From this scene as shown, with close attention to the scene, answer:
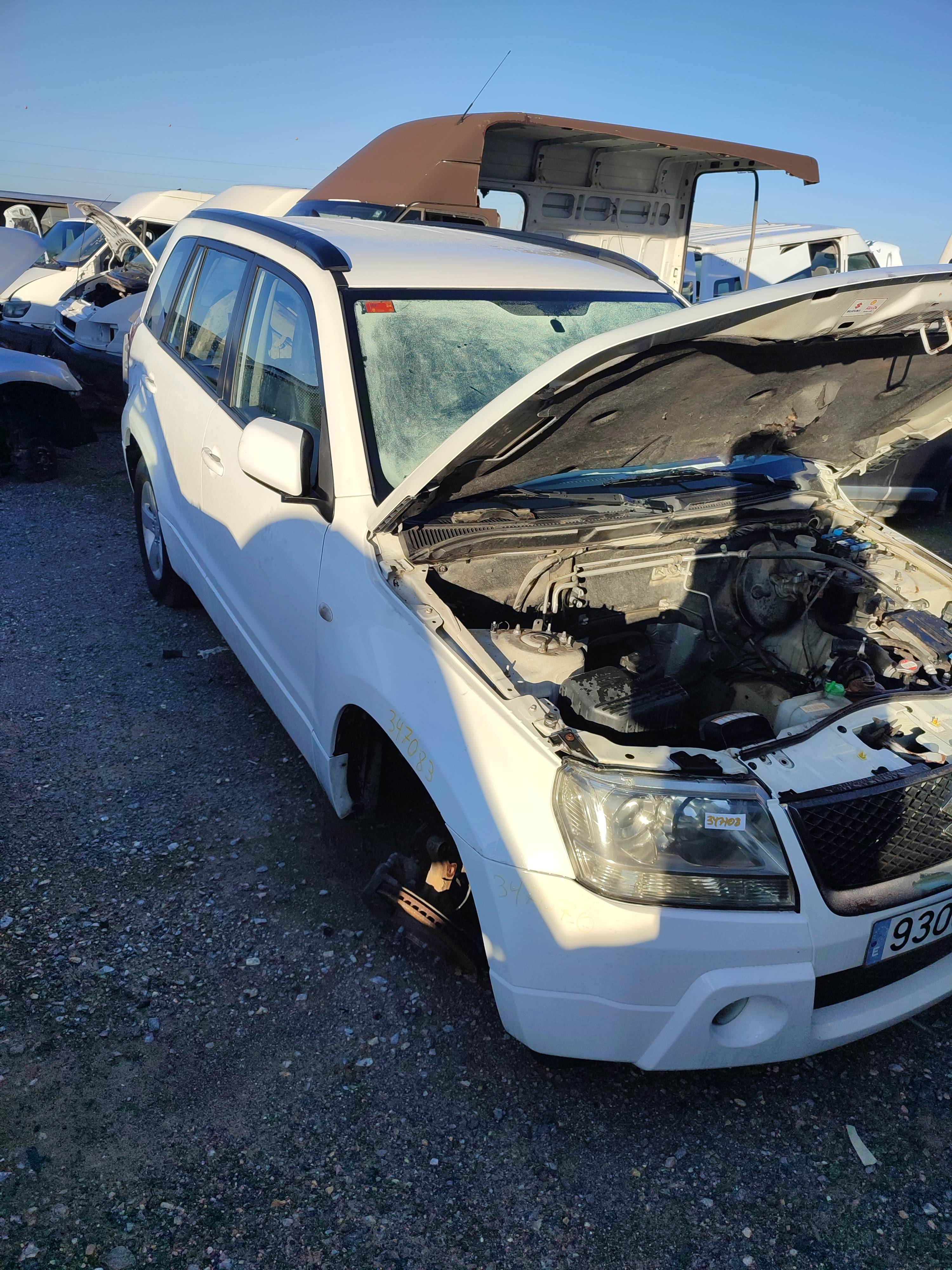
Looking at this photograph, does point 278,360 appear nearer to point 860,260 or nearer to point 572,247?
point 572,247

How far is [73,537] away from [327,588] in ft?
14.0

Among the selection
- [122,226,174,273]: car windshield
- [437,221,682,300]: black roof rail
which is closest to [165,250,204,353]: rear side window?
[437,221,682,300]: black roof rail

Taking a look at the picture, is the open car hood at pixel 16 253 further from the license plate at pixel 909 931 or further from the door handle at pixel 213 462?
the license plate at pixel 909 931

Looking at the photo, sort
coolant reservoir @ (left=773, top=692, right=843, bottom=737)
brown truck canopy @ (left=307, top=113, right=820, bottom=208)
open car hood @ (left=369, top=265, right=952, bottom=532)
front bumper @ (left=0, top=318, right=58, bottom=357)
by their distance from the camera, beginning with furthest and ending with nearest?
front bumper @ (left=0, top=318, right=58, bottom=357) → brown truck canopy @ (left=307, top=113, right=820, bottom=208) → coolant reservoir @ (left=773, top=692, right=843, bottom=737) → open car hood @ (left=369, top=265, right=952, bottom=532)

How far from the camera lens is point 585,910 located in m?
1.88

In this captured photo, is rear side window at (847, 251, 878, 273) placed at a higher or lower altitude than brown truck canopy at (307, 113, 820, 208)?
lower

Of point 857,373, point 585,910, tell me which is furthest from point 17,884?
point 857,373

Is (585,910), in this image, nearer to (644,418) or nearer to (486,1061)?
(486,1061)

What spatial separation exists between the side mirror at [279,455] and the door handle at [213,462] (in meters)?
0.78

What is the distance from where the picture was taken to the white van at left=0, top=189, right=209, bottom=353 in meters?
9.54

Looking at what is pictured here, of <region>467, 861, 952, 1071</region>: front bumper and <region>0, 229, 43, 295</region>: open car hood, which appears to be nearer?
<region>467, 861, 952, 1071</region>: front bumper

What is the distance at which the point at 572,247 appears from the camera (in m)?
4.08

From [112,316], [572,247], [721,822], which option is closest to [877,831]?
[721,822]

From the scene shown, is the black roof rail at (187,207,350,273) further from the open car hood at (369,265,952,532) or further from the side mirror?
the open car hood at (369,265,952,532)
